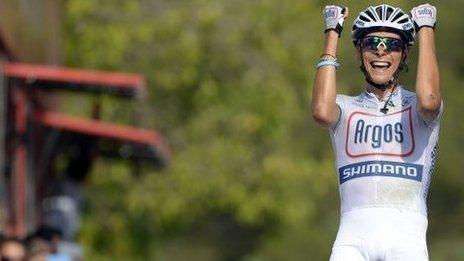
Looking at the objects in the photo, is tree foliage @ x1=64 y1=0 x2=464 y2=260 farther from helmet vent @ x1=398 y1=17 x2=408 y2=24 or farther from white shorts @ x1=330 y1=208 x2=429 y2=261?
white shorts @ x1=330 y1=208 x2=429 y2=261

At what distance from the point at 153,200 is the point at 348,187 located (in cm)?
2608

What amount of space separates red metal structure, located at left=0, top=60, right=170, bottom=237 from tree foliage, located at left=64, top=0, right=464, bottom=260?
6648mm

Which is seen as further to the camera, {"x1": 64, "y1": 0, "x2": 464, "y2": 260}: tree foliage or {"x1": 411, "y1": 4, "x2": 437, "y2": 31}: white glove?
{"x1": 64, "y1": 0, "x2": 464, "y2": 260}: tree foliage

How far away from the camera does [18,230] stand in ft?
73.3

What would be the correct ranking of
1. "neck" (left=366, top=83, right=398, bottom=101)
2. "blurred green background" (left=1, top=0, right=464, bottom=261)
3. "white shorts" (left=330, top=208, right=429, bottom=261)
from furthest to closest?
"blurred green background" (left=1, top=0, right=464, bottom=261) < "neck" (left=366, top=83, right=398, bottom=101) < "white shorts" (left=330, top=208, right=429, bottom=261)

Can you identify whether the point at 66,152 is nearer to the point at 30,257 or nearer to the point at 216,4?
the point at 216,4

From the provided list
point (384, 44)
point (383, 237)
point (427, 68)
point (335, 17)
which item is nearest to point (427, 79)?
point (427, 68)

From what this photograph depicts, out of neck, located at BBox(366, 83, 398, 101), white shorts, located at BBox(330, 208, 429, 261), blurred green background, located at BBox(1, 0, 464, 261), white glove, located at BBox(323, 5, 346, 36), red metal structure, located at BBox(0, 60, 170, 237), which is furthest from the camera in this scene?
blurred green background, located at BBox(1, 0, 464, 261)

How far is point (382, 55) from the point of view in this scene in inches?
419

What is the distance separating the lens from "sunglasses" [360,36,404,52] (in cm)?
1066

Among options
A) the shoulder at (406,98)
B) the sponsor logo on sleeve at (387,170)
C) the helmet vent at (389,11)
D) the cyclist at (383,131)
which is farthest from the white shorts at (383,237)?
the helmet vent at (389,11)

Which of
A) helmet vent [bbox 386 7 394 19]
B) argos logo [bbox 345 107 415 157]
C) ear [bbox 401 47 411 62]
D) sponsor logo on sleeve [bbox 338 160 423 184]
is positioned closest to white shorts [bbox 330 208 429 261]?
sponsor logo on sleeve [bbox 338 160 423 184]

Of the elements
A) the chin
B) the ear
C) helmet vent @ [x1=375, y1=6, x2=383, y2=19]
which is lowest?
the chin

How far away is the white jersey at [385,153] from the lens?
10.5 m
